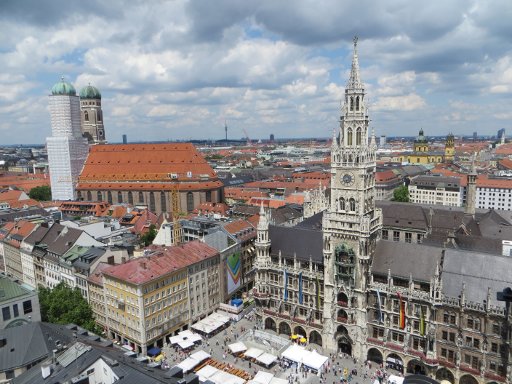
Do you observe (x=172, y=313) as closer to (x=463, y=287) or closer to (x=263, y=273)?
(x=263, y=273)

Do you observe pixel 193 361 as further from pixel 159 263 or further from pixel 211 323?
pixel 159 263

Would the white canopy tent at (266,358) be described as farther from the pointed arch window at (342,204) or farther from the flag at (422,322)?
the pointed arch window at (342,204)

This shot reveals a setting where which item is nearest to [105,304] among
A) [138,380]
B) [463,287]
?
[138,380]

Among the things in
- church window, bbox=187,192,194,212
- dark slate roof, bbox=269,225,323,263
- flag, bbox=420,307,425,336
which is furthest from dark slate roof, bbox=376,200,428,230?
church window, bbox=187,192,194,212

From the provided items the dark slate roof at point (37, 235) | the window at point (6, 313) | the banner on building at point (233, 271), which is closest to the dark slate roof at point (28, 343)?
the window at point (6, 313)

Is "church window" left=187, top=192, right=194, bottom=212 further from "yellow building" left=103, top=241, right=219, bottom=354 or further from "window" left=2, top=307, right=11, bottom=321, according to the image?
"window" left=2, top=307, right=11, bottom=321
